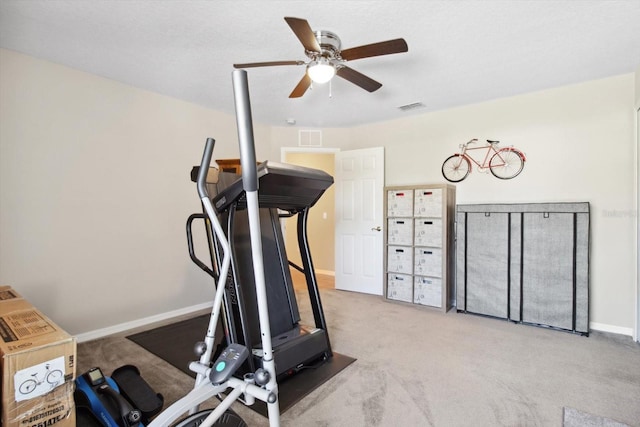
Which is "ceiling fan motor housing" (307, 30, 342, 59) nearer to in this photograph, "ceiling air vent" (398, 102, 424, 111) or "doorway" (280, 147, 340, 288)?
"ceiling air vent" (398, 102, 424, 111)

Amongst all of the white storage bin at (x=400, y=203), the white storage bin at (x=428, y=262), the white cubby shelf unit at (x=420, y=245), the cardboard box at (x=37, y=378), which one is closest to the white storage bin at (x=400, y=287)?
the white cubby shelf unit at (x=420, y=245)

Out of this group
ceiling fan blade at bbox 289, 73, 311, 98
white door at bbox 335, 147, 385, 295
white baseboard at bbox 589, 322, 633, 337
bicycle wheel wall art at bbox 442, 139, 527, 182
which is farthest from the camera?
white door at bbox 335, 147, 385, 295

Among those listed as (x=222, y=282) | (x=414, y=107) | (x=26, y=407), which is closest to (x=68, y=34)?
(x=222, y=282)

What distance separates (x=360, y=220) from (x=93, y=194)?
3322mm

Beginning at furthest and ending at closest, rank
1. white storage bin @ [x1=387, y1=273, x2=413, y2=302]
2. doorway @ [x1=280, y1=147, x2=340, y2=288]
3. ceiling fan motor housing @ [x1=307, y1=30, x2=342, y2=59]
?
doorway @ [x1=280, y1=147, x2=340, y2=288]
white storage bin @ [x1=387, y1=273, x2=413, y2=302]
ceiling fan motor housing @ [x1=307, y1=30, x2=342, y2=59]

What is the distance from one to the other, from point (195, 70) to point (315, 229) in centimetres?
380

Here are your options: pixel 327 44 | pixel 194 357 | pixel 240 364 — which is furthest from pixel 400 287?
pixel 240 364

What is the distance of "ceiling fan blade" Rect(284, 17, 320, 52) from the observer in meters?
1.82

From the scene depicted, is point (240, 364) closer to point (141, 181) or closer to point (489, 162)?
point (141, 181)

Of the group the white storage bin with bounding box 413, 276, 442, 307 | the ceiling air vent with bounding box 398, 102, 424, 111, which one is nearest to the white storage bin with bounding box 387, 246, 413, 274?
the white storage bin with bounding box 413, 276, 442, 307

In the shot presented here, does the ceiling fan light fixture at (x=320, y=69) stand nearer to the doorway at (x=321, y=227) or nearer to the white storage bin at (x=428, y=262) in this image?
the white storage bin at (x=428, y=262)

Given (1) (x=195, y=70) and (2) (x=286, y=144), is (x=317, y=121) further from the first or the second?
(1) (x=195, y=70)

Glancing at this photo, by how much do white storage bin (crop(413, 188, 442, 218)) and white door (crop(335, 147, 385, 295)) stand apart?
673 millimetres

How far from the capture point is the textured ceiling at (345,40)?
2199mm
